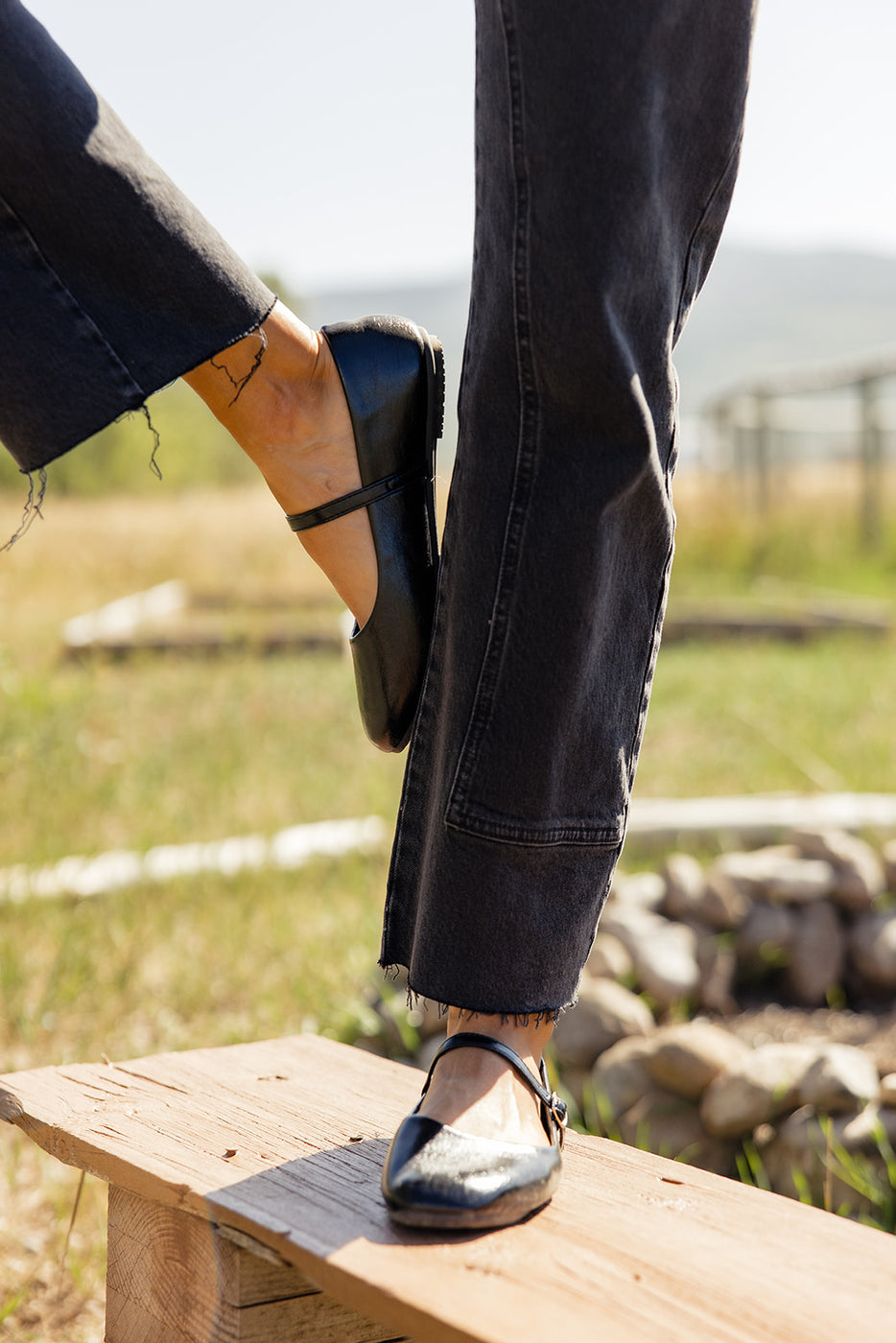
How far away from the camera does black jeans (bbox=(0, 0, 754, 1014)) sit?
98cm

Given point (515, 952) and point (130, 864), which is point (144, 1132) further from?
point (130, 864)

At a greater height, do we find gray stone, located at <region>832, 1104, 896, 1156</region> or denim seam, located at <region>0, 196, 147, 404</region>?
denim seam, located at <region>0, 196, 147, 404</region>

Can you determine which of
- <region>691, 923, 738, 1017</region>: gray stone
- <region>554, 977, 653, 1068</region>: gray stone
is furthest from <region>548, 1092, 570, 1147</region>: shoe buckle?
<region>691, 923, 738, 1017</region>: gray stone

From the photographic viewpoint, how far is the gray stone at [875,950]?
98.9 inches

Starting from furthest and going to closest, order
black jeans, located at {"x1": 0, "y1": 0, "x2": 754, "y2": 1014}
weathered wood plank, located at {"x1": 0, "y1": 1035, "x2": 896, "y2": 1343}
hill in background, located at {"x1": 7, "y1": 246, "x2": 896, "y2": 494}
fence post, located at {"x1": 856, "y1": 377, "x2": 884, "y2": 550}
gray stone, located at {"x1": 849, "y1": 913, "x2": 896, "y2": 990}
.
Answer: hill in background, located at {"x1": 7, "y1": 246, "x2": 896, "y2": 494} → fence post, located at {"x1": 856, "y1": 377, "x2": 884, "y2": 550} → gray stone, located at {"x1": 849, "y1": 913, "x2": 896, "y2": 990} → black jeans, located at {"x1": 0, "y1": 0, "x2": 754, "y2": 1014} → weathered wood plank, located at {"x1": 0, "y1": 1035, "x2": 896, "y2": 1343}

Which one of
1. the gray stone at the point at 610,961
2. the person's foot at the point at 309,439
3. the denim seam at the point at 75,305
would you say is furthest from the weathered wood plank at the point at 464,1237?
the gray stone at the point at 610,961

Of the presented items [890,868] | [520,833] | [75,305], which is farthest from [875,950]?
[75,305]

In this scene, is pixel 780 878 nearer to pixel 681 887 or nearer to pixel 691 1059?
pixel 681 887

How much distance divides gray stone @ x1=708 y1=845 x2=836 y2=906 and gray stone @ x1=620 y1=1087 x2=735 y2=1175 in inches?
28.9

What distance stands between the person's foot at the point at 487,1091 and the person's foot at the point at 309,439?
0.39 metres

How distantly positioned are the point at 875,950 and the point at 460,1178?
1.76 metres

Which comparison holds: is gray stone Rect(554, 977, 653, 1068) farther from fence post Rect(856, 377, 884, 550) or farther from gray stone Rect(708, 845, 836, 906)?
fence post Rect(856, 377, 884, 550)

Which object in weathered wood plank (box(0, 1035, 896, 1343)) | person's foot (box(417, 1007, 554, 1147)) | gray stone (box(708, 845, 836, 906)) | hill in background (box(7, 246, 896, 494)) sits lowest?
gray stone (box(708, 845, 836, 906))

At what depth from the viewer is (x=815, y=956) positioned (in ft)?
8.30
